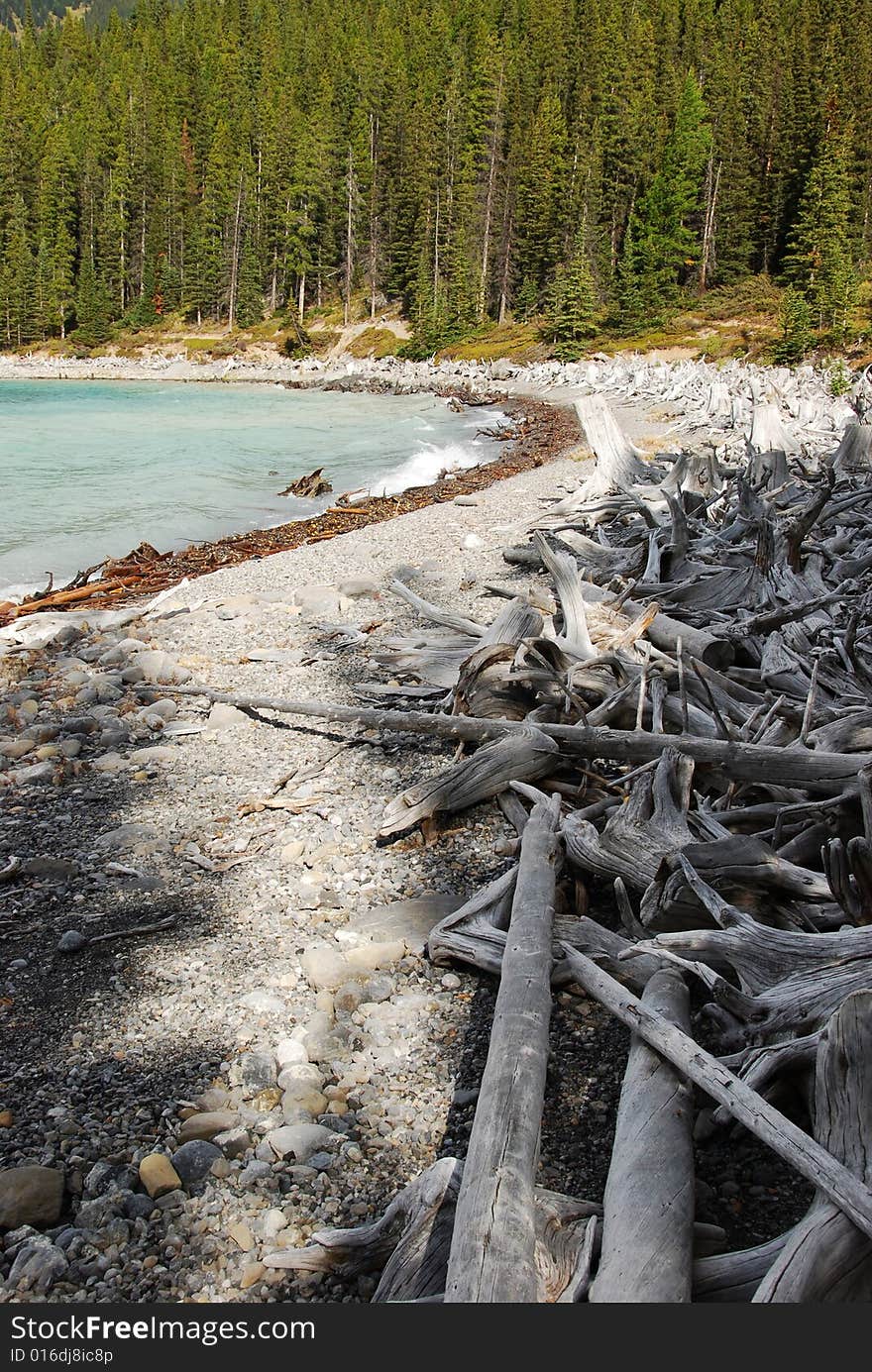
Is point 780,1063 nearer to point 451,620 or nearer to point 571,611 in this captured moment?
point 571,611

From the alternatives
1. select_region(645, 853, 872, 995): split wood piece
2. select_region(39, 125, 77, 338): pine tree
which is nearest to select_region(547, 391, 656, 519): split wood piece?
select_region(645, 853, 872, 995): split wood piece

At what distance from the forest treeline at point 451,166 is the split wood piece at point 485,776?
126 feet

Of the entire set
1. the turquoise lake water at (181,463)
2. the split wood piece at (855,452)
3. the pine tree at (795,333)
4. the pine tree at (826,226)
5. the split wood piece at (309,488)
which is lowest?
the turquoise lake water at (181,463)

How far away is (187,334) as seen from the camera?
72.7m

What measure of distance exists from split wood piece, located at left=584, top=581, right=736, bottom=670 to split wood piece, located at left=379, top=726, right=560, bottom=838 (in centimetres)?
104

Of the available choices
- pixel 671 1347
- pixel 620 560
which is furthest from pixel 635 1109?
pixel 620 560

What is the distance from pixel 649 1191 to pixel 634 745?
1.94 meters

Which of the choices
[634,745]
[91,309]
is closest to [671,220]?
[91,309]

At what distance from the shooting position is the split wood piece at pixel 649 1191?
1615mm

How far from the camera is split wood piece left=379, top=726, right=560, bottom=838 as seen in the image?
3748 millimetres

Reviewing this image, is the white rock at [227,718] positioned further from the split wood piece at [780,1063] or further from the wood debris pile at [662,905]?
the split wood piece at [780,1063]

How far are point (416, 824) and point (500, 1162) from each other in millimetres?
2002

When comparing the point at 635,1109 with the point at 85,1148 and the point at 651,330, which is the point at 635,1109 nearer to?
the point at 85,1148

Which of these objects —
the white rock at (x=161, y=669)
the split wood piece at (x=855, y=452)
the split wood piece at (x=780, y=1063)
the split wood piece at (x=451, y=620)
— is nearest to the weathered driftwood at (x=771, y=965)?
the split wood piece at (x=780, y=1063)
